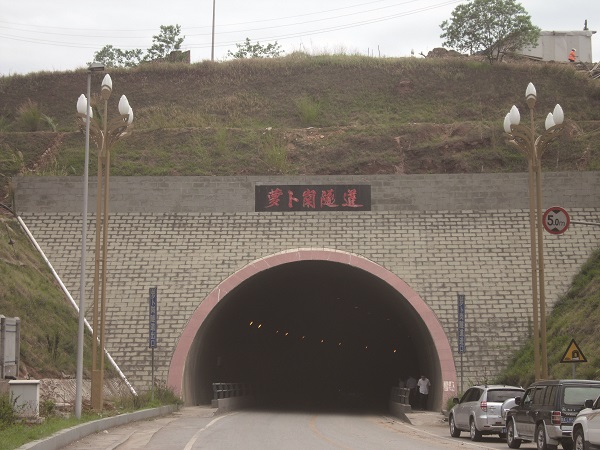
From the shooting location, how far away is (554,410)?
51.6 feet

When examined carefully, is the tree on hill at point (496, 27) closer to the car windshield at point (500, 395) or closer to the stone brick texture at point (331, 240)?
the stone brick texture at point (331, 240)

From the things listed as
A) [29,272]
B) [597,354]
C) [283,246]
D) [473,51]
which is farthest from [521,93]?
[29,272]

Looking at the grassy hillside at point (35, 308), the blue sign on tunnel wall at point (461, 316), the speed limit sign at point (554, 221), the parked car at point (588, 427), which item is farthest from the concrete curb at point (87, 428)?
the speed limit sign at point (554, 221)

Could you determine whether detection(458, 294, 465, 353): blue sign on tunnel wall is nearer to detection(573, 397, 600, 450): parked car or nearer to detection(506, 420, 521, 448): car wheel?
detection(506, 420, 521, 448): car wheel

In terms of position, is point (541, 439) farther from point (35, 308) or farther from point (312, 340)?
point (312, 340)

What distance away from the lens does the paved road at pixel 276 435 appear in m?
16.5

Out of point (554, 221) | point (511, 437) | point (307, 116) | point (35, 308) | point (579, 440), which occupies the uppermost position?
point (307, 116)

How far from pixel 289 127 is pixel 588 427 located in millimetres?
29814

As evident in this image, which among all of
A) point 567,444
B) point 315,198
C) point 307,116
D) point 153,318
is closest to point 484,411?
point 567,444

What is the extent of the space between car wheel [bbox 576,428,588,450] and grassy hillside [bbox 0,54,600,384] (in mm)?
9516

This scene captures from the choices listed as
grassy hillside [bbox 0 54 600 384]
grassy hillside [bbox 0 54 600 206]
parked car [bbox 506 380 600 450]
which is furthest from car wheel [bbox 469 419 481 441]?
grassy hillside [bbox 0 54 600 206]

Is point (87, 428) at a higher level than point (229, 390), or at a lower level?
higher

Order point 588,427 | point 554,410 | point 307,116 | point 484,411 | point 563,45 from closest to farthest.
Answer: point 588,427 → point 554,410 → point 484,411 → point 307,116 → point 563,45

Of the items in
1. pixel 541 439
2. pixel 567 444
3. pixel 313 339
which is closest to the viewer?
pixel 567 444
